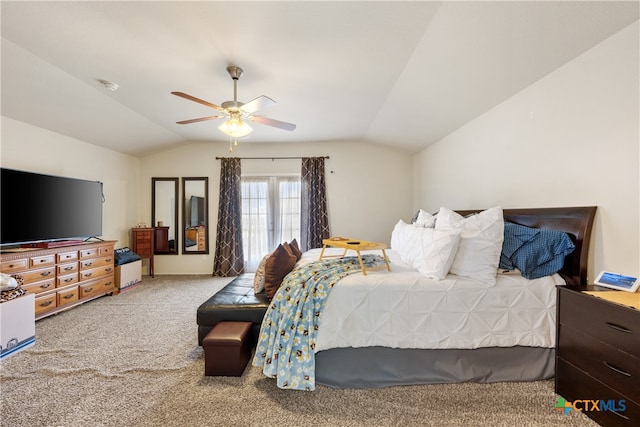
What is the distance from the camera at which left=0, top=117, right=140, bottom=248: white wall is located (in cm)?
320

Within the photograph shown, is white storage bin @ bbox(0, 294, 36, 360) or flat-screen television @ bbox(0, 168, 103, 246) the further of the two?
flat-screen television @ bbox(0, 168, 103, 246)

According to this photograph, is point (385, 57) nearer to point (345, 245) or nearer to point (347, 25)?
point (347, 25)

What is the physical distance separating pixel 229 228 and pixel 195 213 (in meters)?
0.77

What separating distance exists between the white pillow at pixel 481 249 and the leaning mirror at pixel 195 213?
460cm

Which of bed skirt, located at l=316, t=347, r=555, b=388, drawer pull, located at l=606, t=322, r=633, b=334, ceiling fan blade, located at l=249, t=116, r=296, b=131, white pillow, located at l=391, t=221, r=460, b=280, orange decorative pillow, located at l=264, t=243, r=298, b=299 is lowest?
bed skirt, located at l=316, t=347, r=555, b=388

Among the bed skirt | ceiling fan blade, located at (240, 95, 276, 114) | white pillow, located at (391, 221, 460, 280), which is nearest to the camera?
the bed skirt

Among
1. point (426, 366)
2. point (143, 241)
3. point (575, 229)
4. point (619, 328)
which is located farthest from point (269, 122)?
point (143, 241)

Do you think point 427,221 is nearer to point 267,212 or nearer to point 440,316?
point 440,316

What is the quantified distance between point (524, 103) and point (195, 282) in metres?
5.19

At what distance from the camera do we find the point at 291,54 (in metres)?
2.35

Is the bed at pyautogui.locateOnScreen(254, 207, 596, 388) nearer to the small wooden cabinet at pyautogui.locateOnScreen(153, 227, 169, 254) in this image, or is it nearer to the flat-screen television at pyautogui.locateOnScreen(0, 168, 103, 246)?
the flat-screen television at pyautogui.locateOnScreen(0, 168, 103, 246)

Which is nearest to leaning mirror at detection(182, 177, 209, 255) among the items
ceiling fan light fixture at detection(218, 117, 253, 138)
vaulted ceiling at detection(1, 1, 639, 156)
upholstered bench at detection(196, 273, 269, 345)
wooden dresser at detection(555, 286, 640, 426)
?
vaulted ceiling at detection(1, 1, 639, 156)

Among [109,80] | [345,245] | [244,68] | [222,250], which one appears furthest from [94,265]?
[345,245]

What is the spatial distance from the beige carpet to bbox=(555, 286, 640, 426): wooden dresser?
156 mm
